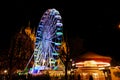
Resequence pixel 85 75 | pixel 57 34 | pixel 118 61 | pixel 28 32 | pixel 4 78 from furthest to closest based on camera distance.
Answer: pixel 28 32 < pixel 57 34 < pixel 118 61 < pixel 4 78 < pixel 85 75

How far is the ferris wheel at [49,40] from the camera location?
34.6 metres

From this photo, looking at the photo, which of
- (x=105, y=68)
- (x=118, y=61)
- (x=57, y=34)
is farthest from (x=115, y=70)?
(x=57, y=34)

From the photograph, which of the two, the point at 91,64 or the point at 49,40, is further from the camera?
the point at 49,40

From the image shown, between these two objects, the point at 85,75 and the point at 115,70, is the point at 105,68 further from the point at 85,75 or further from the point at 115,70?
the point at 85,75

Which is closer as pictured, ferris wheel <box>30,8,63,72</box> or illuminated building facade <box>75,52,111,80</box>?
illuminated building facade <box>75,52,111,80</box>

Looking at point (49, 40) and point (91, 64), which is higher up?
point (49, 40)

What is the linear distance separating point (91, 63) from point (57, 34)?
1876 cm

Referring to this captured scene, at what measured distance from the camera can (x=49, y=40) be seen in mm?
34688

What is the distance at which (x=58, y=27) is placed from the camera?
1359 inches

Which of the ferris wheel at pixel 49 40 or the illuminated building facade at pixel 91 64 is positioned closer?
the illuminated building facade at pixel 91 64

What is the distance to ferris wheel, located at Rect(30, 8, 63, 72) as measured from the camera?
34.6m

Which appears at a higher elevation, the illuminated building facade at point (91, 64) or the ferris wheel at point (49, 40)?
the ferris wheel at point (49, 40)

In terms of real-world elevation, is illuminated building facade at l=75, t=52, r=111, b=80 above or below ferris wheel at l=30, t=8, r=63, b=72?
below

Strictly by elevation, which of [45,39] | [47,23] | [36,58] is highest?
[47,23]
